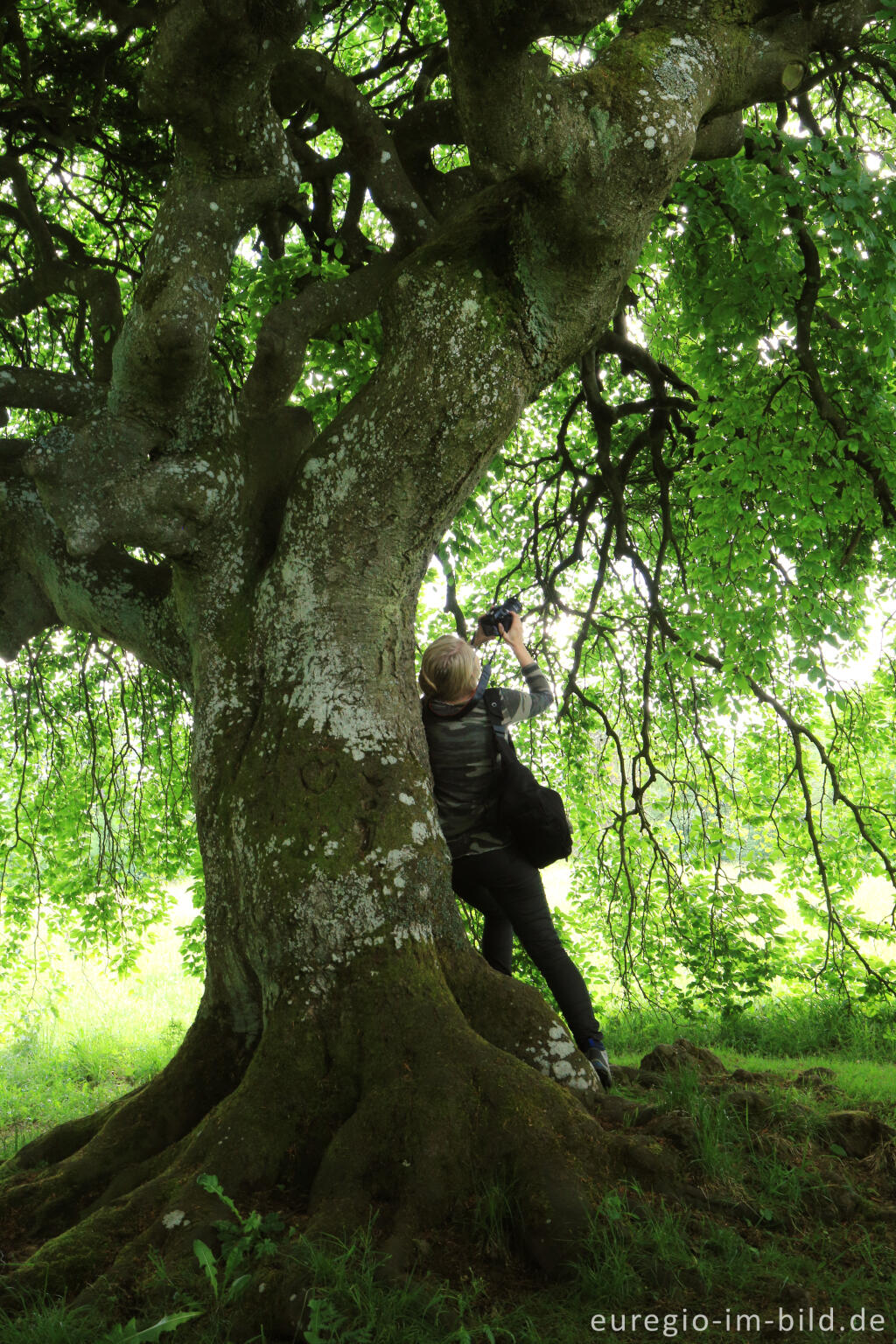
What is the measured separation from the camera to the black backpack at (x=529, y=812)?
394cm

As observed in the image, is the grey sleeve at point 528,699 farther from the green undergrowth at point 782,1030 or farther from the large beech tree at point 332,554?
the green undergrowth at point 782,1030

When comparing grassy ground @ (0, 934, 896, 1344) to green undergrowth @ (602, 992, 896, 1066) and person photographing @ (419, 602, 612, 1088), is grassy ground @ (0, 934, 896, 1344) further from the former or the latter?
green undergrowth @ (602, 992, 896, 1066)

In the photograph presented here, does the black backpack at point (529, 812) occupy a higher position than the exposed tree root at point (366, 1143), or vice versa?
the black backpack at point (529, 812)

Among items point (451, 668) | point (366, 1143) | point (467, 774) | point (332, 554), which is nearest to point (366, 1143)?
point (366, 1143)

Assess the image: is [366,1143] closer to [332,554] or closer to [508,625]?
[332,554]

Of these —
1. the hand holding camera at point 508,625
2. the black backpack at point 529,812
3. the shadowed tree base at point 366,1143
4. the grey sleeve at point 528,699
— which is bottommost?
the shadowed tree base at point 366,1143

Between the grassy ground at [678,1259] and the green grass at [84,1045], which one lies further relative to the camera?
the green grass at [84,1045]

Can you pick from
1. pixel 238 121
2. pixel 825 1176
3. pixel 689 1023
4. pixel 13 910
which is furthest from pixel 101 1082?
pixel 238 121

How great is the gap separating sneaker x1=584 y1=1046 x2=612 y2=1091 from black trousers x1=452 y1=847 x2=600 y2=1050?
5cm

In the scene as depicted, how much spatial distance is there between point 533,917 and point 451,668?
46.2 inches

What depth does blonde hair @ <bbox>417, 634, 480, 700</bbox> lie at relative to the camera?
4094mm

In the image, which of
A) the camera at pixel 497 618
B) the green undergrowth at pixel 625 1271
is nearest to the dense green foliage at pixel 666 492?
the camera at pixel 497 618

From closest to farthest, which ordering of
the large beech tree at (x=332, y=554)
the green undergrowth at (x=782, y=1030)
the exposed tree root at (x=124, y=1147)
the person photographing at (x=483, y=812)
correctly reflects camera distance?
1. the large beech tree at (x=332, y=554)
2. the exposed tree root at (x=124, y=1147)
3. the person photographing at (x=483, y=812)
4. the green undergrowth at (x=782, y=1030)

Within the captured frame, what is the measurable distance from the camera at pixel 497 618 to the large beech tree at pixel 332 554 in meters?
0.55
